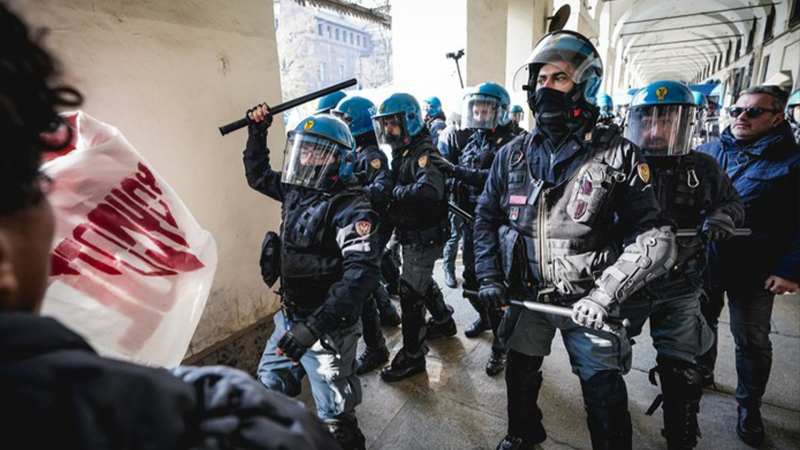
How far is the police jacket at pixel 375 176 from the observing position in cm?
308

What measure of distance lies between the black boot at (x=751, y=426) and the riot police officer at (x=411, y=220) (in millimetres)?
2036

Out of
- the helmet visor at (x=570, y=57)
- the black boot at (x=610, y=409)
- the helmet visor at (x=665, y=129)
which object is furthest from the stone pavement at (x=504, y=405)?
the helmet visor at (x=570, y=57)

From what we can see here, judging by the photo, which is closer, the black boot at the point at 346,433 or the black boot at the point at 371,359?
the black boot at the point at 346,433

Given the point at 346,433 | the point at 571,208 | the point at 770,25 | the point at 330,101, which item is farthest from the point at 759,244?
the point at 770,25

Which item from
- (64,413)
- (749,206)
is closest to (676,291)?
(749,206)

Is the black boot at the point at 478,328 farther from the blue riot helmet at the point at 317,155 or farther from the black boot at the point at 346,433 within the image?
the blue riot helmet at the point at 317,155

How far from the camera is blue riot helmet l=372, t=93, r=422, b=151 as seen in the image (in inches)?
125

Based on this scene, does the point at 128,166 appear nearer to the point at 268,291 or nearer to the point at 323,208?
the point at 323,208

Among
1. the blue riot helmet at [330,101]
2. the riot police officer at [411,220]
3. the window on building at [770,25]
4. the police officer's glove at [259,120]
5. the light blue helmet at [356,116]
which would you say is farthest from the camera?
the window on building at [770,25]

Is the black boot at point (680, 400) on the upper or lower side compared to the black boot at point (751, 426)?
upper

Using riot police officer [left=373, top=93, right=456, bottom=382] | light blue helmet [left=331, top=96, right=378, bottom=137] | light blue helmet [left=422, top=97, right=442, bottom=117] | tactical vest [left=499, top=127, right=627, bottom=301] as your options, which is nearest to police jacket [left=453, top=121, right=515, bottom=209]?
riot police officer [left=373, top=93, right=456, bottom=382]

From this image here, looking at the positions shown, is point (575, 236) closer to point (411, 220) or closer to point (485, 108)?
point (411, 220)

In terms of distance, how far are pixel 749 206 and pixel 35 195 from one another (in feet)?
11.2

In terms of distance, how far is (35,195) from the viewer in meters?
Result: 0.51
